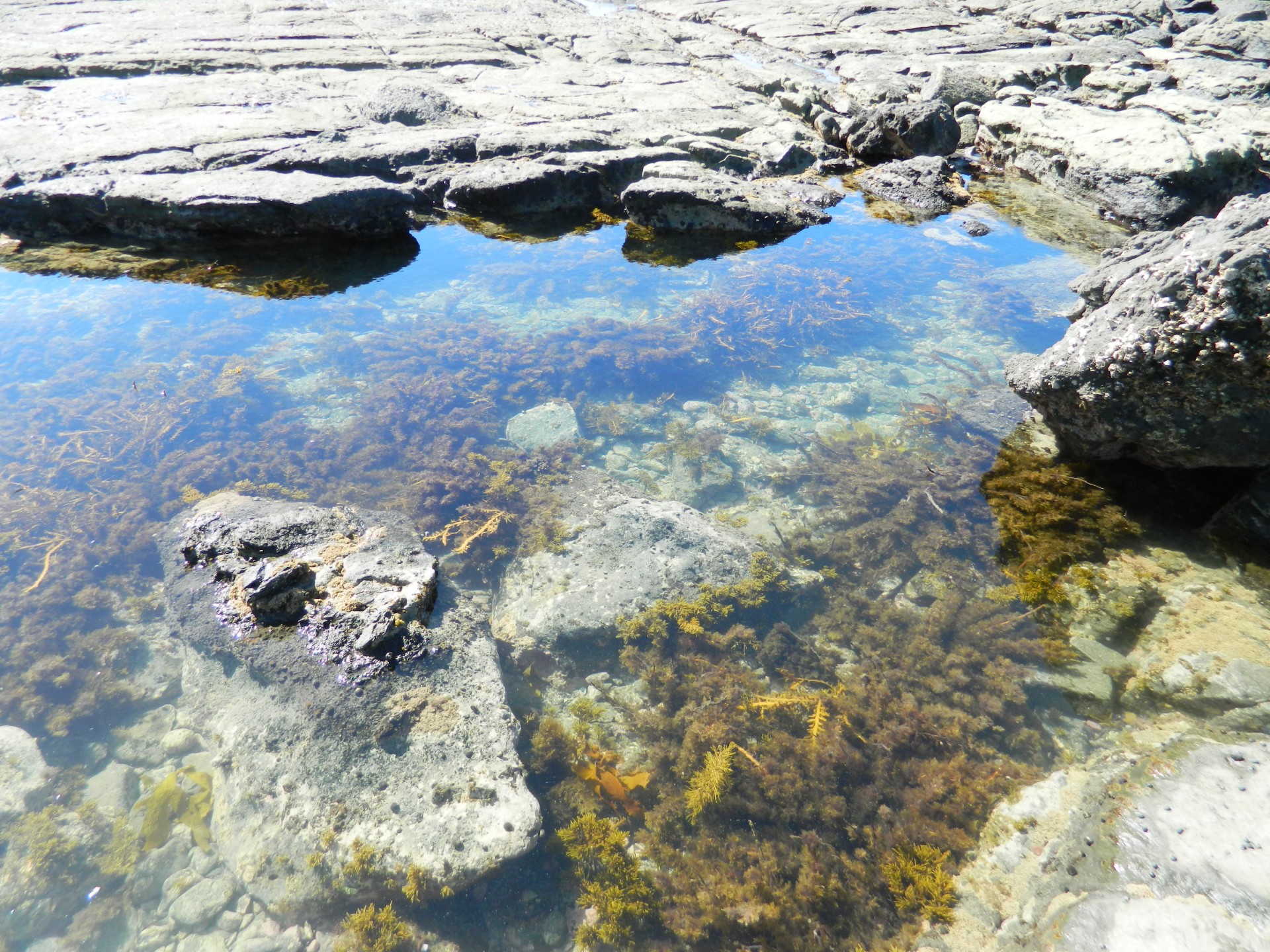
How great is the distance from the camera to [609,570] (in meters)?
4.64

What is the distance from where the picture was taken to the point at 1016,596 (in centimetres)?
409

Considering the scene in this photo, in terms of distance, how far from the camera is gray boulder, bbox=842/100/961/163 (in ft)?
33.5

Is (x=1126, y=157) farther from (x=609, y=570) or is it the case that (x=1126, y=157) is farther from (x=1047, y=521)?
(x=609, y=570)

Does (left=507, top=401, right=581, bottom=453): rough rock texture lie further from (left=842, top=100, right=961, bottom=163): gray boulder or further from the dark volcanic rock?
(left=842, top=100, right=961, bottom=163): gray boulder

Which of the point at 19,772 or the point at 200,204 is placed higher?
the point at 200,204

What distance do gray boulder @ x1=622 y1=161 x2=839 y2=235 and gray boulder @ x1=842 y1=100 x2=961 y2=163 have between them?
287cm

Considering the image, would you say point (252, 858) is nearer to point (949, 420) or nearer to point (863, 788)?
Answer: point (863, 788)

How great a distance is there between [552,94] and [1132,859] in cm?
1341

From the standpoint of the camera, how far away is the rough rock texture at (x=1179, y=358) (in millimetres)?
3393

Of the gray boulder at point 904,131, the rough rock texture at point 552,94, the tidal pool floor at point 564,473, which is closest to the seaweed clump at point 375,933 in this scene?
the tidal pool floor at point 564,473

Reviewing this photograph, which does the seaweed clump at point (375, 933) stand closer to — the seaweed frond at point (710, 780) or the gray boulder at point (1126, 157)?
the seaweed frond at point (710, 780)

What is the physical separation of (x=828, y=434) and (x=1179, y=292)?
2803 mm

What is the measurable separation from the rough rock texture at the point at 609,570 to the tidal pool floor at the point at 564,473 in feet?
0.73

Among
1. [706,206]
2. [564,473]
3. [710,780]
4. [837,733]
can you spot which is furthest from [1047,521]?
[706,206]
